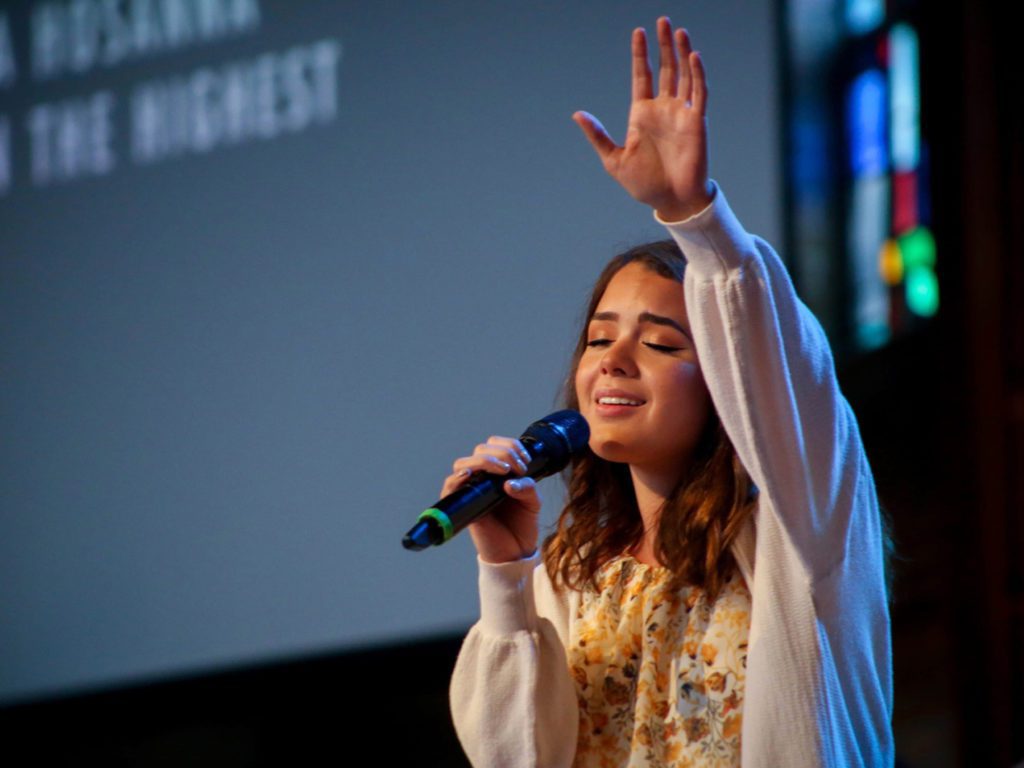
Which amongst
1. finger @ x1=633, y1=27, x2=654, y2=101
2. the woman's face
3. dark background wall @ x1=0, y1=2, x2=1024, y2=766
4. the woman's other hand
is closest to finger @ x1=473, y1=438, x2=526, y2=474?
the woman's other hand

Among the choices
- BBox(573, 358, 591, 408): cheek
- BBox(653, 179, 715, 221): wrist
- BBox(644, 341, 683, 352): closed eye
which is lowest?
BBox(573, 358, 591, 408): cheek

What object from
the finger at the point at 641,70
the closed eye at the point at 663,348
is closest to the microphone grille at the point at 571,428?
the closed eye at the point at 663,348

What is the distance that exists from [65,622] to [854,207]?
2425 mm

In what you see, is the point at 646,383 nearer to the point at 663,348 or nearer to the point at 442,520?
the point at 663,348

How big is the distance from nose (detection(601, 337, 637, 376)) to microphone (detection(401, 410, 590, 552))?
60 mm

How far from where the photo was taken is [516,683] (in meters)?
1.14

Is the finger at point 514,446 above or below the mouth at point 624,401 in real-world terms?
below

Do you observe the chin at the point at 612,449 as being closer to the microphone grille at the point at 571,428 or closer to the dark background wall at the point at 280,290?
the microphone grille at the point at 571,428

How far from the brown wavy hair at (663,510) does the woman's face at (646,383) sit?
0.03 m

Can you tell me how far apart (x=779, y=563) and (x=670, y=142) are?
38 cm

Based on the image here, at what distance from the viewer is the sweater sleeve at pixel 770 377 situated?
3.23 ft

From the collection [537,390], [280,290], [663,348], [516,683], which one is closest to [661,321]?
[663,348]

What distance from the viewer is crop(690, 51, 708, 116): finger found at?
3.30 feet

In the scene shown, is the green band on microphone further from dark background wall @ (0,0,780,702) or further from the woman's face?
dark background wall @ (0,0,780,702)
